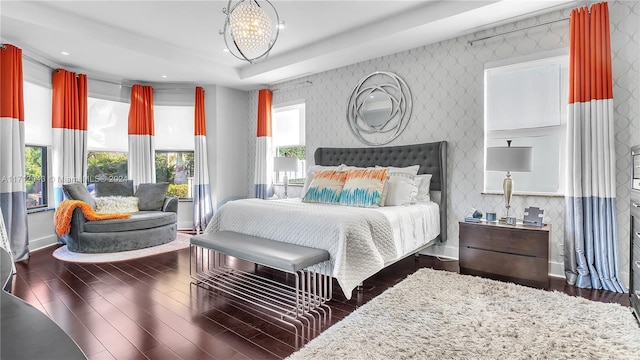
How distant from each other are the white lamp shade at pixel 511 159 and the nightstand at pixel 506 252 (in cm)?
55

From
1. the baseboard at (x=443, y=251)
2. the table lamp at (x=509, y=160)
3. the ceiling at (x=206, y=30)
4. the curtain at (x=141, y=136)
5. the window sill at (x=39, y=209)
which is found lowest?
the baseboard at (x=443, y=251)

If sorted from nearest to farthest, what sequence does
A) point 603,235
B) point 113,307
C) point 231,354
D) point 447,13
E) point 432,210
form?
point 231,354, point 113,307, point 603,235, point 447,13, point 432,210

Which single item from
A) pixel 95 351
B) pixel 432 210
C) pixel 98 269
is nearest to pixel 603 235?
pixel 432 210

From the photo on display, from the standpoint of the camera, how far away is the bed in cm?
273

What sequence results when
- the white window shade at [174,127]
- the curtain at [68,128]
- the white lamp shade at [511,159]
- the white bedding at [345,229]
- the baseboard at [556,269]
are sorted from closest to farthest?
the white bedding at [345,229]
the white lamp shade at [511,159]
the baseboard at [556,269]
the curtain at [68,128]
the white window shade at [174,127]

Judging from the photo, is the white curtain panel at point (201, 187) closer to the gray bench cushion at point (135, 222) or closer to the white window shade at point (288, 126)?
the gray bench cushion at point (135, 222)

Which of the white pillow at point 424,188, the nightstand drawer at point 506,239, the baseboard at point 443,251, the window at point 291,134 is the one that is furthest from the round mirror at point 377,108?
the nightstand drawer at point 506,239

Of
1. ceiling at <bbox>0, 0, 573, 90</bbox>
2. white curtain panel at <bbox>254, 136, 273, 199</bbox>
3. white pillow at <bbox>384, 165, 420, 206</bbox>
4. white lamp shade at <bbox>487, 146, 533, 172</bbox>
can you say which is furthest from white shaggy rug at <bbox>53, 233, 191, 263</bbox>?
white lamp shade at <bbox>487, 146, 533, 172</bbox>

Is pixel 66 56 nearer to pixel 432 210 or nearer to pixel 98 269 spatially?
pixel 98 269

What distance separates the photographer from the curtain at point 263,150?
6141 millimetres

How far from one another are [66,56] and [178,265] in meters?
3.26

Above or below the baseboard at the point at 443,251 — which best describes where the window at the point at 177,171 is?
above

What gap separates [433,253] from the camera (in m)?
4.24

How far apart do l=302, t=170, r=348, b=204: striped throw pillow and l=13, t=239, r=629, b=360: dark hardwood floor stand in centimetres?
100
